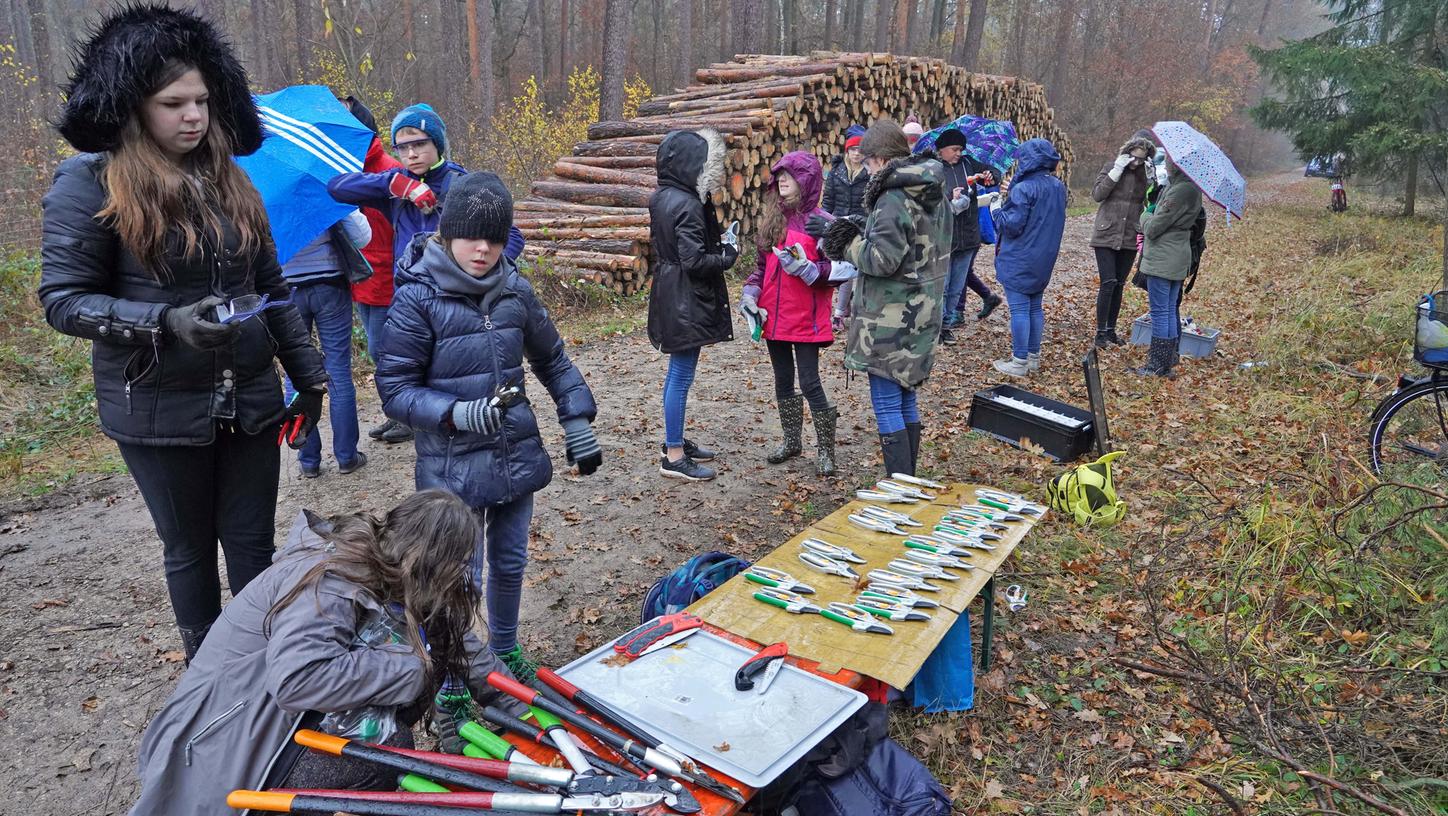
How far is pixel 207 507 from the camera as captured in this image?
2.87 m

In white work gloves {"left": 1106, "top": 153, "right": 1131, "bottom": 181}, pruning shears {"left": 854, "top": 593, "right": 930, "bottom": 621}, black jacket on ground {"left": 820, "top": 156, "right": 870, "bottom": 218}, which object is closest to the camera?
pruning shears {"left": 854, "top": 593, "right": 930, "bottom": 621}

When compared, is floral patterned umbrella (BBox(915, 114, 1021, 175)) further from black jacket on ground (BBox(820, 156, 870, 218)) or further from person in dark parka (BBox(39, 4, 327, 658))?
person in dark parka (BBox(39, 4, 327, 658))

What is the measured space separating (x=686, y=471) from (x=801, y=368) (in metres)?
0.99

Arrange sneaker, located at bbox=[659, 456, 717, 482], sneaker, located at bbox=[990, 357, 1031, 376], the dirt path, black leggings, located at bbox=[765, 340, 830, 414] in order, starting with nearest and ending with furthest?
the dirt path → black leggings, located at bbox=[765, 340, 830, 414] → sneaker, located at bbox=[659, 456, 717, 482] → sneaker, located at bbox=[990, 357, 1031, 376]

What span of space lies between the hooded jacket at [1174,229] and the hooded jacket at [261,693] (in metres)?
6.88

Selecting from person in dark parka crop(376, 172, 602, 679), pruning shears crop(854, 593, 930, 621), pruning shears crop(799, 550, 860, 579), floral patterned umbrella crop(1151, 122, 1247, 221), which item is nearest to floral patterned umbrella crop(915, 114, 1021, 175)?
floral patterned umbrella crop(1151, 122, 1247, 221)

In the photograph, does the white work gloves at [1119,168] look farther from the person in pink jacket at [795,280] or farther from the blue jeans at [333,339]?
the blue jeans at [333,339]

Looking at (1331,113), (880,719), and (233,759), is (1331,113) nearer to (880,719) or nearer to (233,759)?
(880,719)

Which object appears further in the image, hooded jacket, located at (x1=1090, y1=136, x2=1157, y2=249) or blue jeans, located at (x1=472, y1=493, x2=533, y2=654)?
hooded jacket, located at (x1=1090, y1=136, x2=1157, y2=249)

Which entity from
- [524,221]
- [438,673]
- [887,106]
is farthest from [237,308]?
[887,106]

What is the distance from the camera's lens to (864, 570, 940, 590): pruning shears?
10.9 feet

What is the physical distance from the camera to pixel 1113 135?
1221 inches

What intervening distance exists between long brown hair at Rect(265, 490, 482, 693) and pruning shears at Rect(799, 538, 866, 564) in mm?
1617

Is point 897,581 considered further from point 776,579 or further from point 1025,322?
point 1025,322
